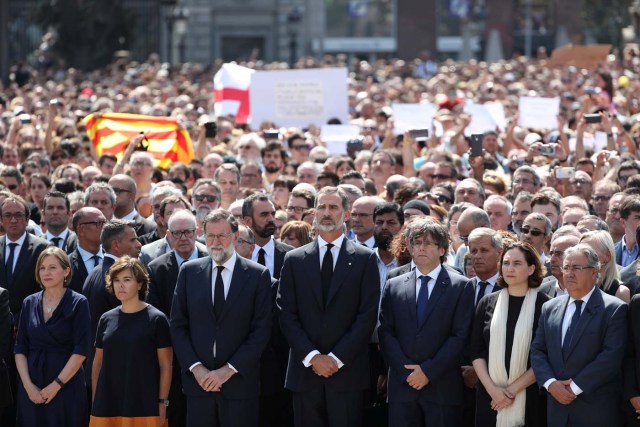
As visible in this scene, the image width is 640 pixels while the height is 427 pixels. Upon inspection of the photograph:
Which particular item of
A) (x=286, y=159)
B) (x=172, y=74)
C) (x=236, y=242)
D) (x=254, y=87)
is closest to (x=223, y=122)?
(x=254, y=87)

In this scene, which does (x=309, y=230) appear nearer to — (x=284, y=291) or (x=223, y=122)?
(x=284, y=291)

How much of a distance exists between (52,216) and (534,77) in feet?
79.6

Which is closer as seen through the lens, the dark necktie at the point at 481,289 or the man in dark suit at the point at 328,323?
the man in dark suit at the point at 328,323

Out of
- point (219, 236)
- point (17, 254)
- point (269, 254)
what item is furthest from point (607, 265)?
point (17, 254)

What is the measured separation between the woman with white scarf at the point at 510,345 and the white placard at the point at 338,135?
30.6ft

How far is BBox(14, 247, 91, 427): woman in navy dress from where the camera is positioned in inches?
450

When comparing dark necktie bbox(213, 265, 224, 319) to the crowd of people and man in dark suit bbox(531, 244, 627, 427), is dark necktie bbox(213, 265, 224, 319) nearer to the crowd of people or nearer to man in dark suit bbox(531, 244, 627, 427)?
the crowd of people

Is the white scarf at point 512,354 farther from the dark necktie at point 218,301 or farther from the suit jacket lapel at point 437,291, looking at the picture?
the dark necktie at point 218,301

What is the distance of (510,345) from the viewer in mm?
10844

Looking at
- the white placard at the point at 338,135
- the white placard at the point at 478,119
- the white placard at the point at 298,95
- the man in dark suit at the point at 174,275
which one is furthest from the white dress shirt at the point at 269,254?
the white placard at the point at 298,95

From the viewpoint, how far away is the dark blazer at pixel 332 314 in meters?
11.1

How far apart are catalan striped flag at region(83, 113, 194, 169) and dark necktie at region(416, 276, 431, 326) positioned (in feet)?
30.5

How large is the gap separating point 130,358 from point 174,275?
979mm

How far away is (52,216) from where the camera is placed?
13641 millimetres
